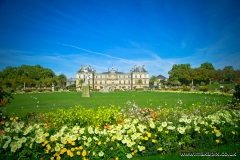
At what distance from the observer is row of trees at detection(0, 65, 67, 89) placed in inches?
2121

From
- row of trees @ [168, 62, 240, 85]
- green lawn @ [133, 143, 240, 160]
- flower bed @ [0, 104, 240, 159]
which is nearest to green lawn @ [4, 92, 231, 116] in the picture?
flower bed @ [0, 104, 240, 159]

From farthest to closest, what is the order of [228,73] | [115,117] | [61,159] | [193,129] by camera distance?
[228,73], [115,117], [193,129], [61,159]

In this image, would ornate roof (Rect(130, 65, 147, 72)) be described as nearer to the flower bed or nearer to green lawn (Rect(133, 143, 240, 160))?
the flower bed

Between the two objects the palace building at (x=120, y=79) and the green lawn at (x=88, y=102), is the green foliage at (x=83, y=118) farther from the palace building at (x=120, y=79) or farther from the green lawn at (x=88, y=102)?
the palace building at (x=120, y=79)

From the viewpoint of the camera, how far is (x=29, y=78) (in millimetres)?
66000

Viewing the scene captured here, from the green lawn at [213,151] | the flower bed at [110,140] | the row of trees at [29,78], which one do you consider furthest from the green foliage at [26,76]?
the green lawn at [213,151]

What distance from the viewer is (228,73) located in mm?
60406

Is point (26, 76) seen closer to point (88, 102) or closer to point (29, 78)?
point (29, 78)

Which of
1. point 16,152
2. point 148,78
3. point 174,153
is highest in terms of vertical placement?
point 148,78

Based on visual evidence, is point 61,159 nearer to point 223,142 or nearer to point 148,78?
point 223,142

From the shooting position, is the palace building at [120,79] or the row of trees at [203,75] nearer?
the row of trees at [203,75]

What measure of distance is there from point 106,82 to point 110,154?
250 feet

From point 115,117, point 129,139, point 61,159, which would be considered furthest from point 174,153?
point 61,159

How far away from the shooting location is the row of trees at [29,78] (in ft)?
177
